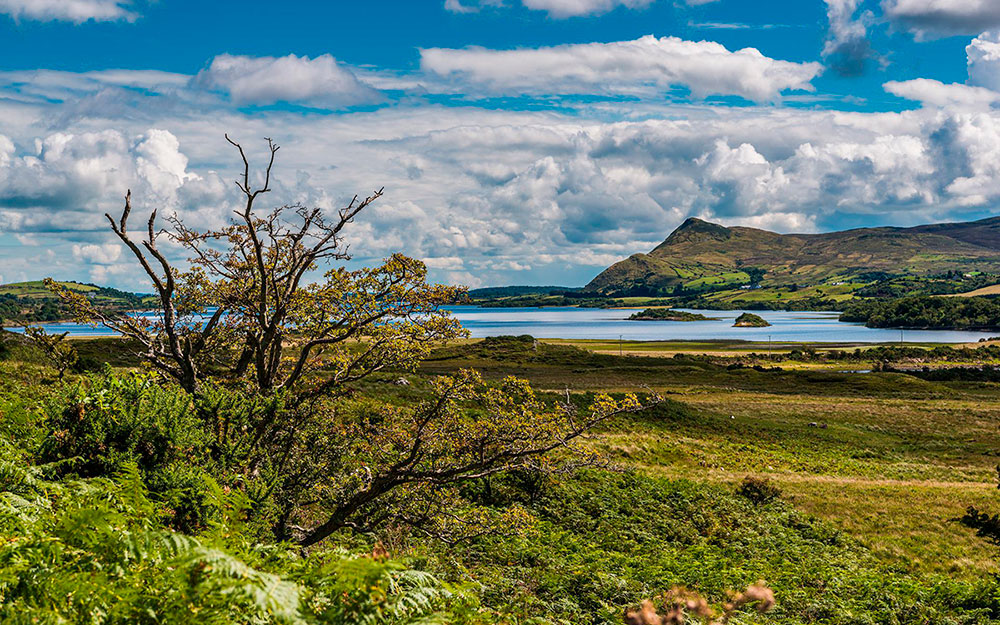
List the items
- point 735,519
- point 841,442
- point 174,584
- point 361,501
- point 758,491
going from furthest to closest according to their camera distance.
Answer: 1. point 841,442
2. point 758,491
3. point 735,519
4. point 361,501
5. point 174,584

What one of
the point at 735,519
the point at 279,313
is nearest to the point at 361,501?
Answer: the point at 279,313

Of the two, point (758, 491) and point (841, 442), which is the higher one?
point (758, 491)

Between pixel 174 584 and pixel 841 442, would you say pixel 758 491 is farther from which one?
pixel 174 584

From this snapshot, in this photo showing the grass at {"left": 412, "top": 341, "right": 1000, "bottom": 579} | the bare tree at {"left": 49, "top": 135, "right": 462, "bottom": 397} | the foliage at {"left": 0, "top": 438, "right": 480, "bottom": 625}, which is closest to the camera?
the foliage at {"left": 0, "top": 438, "right": 480, "bottom": 625}

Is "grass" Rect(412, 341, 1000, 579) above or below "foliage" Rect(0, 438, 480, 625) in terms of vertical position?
below

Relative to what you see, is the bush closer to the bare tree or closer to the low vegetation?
the low vegetation

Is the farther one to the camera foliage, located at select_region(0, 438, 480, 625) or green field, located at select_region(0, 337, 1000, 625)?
green field, located at select_region(0, 337, 1000, 625)

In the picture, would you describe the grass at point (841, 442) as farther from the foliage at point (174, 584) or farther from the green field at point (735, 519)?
the foliage at point (174, 584)

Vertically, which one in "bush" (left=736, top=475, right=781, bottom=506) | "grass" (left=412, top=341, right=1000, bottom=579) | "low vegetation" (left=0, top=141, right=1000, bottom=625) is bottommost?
"grass" (left=412, top=341, right=1000, bottom=579)

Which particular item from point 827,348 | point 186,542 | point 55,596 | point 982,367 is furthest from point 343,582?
point 827,348

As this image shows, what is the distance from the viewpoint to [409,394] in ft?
178

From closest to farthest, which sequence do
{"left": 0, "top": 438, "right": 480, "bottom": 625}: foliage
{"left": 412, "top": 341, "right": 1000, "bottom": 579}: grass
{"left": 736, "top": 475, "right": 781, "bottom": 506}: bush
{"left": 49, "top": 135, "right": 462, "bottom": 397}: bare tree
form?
{"left": 0, "top": 438, "right": 480, "bottom": 625}: foliage < {"left": 49, "top": 135, "right": 462, "bottom": 397}: bare tree < {"left": 412, "top": 341, "right": 1000, "bottom": 579}: grass < {"left": 736, "top": 475, "right": 781, "bottom": 506}: bush

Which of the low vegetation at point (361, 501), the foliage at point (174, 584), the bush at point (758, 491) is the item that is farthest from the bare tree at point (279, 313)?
the bush at point (758, 491)

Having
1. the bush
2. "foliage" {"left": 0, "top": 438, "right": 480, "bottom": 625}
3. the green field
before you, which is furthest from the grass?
"foliage" {"left": 0, "top": 438, "right": 480, "bottom": 625}
